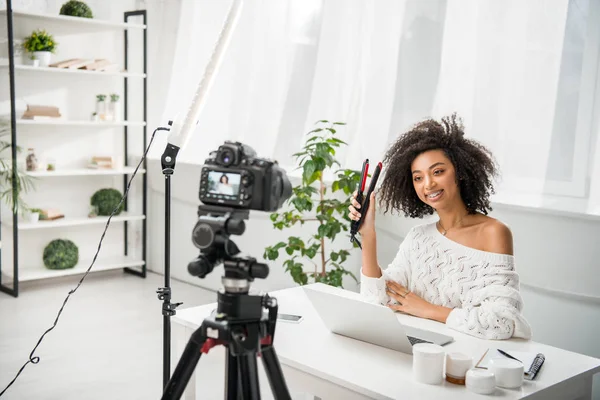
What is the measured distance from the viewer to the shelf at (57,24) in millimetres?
4781

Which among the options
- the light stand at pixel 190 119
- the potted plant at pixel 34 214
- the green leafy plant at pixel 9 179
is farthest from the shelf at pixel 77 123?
the light stand at pixel 190 119

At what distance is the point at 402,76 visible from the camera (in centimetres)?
390

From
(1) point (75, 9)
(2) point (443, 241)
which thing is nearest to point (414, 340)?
(2) point (443, 241)

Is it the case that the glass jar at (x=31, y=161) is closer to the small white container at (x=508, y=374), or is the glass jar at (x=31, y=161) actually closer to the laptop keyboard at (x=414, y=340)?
the laptop keyboard at (x=414, y=340)

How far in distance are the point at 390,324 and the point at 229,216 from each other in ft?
1.69

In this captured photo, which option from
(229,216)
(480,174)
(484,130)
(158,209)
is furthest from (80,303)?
(229,216)

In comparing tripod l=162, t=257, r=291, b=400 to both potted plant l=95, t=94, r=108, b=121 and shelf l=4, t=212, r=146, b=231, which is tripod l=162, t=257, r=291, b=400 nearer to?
shelf l=4, t=212, r=146, b=231

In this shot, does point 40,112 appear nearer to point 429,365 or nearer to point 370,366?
point 370,366

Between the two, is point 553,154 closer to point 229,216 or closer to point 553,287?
point 553,287

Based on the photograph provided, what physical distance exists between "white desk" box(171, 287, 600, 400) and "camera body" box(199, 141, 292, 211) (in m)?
0.43

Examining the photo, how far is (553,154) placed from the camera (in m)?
3.27

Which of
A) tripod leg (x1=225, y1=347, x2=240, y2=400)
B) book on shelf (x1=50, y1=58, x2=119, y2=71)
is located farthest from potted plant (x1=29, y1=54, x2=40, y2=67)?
tripod leg (x1=225, y1=347, x2=240, y2=400)

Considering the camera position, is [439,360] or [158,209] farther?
[158,209]

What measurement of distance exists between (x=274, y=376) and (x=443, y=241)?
0.94 metres
